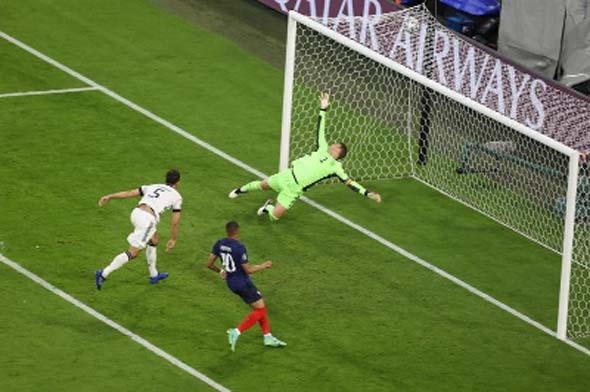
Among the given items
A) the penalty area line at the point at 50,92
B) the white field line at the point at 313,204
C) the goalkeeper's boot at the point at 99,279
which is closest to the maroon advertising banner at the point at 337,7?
the white field line at the point at 313,204

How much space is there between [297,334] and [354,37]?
6.07 metres

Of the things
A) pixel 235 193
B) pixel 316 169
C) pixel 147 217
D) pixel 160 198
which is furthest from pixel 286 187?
pixel 147 217

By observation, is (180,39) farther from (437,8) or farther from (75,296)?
(75,296)

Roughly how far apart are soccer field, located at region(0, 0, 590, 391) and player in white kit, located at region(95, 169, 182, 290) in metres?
0.59

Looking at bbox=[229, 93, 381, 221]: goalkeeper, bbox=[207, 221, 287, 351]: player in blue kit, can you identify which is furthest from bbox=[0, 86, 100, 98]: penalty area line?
bbox=[207, 221, 287, 351]: player in blue kit

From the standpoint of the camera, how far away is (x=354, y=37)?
86.2ft

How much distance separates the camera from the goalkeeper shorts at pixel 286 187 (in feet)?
81.0

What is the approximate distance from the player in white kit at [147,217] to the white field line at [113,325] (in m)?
0.43

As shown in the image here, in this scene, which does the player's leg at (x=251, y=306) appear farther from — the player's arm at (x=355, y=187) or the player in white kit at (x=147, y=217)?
the player's arm at (x=355, y=187)

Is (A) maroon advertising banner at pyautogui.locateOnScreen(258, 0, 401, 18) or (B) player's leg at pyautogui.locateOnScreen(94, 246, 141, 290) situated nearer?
(B) player's leg at pyautogui.locateOnScreen(94, 246, 141, 290)

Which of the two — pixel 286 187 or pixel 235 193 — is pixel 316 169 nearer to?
pixel 286 187

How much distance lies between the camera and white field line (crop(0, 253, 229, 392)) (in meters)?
20.8

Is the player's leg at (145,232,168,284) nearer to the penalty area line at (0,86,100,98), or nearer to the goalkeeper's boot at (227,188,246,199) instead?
the goalkeeper's boot at (227,188,246,199)

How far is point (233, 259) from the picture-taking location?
20.8 metres
